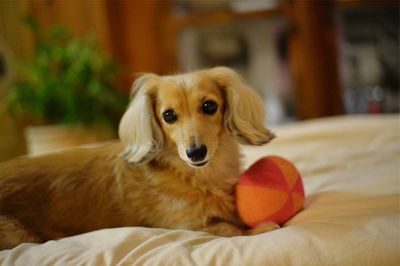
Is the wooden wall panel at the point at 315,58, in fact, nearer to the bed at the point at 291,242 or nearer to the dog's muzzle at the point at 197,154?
the bed at the point at 291,242

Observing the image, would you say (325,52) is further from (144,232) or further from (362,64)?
(144,232)

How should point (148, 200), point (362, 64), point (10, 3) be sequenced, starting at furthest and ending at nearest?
point (362, 64)
point (10, 3)
point (148, 200)

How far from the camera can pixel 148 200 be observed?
1.28 m

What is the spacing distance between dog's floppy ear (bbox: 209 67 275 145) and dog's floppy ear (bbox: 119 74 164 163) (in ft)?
0.76

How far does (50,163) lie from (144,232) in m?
0.45

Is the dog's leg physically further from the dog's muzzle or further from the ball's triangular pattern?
the ball's triangular pattern

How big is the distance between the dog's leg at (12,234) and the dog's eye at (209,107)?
64cm

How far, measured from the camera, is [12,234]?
3.72ft

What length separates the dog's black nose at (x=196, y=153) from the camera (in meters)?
1.18

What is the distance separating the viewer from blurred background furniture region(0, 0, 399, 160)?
402cm

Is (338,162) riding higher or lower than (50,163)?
lower

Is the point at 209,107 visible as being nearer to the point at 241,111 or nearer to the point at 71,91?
the point at 241,111

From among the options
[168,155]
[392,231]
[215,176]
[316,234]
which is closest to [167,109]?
[168,155]

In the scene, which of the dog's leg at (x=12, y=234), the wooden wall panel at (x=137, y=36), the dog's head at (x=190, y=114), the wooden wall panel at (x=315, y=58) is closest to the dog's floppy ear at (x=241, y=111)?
the dog's head at (x=190, y=114)
